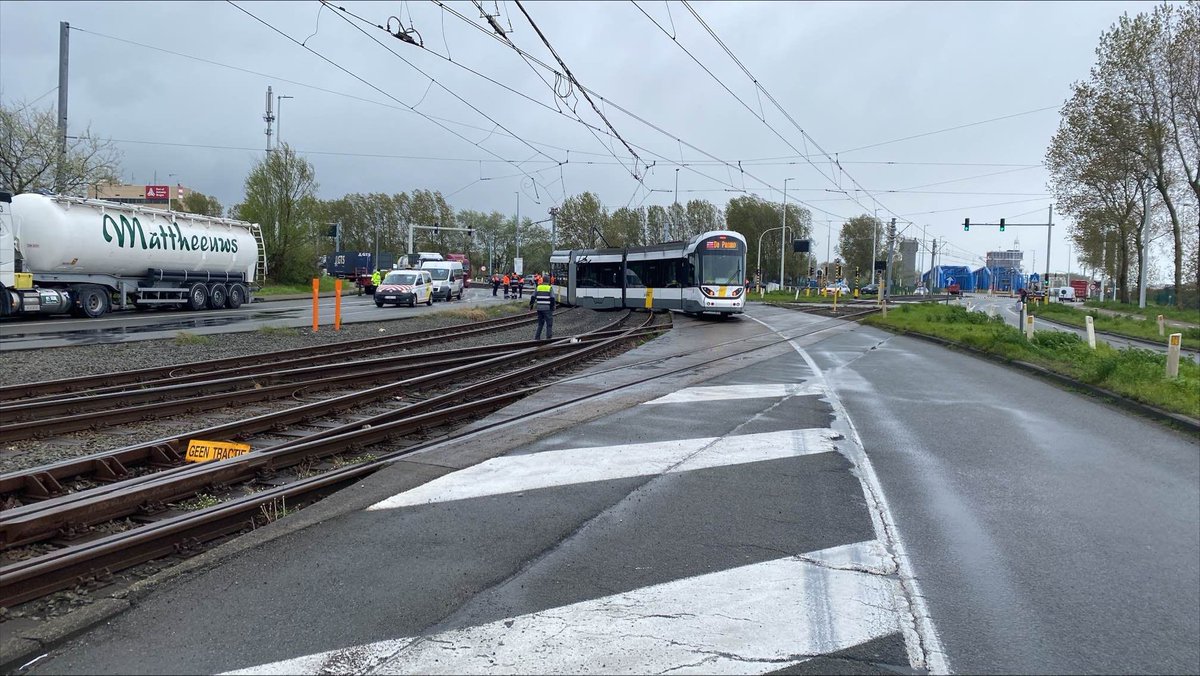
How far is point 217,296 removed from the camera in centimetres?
3456

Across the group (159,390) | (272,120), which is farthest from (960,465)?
(272,120)

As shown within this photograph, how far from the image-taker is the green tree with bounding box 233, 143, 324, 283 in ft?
172

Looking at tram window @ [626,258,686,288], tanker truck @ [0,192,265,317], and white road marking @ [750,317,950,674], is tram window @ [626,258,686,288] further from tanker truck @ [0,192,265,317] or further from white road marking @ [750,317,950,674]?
white road marking @ [750,317,950,674]

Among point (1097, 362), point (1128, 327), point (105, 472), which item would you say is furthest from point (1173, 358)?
point (1128, 327)

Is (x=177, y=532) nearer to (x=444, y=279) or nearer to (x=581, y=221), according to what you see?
(x=444, y=279)

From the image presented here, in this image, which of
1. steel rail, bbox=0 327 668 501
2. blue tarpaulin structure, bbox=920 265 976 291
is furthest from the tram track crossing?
blue tarpaulin structure, bbox=920 265 976 291

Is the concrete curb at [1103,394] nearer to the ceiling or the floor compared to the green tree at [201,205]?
nearer to the floor

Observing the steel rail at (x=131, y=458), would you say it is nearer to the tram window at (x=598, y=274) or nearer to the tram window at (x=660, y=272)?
the tram window at (x=660, y=272)

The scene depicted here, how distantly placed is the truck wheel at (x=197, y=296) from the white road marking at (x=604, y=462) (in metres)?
29.6

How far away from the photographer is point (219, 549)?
5035mm

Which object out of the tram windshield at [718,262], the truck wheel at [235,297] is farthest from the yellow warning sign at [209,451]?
the truck wheel at [235,297]

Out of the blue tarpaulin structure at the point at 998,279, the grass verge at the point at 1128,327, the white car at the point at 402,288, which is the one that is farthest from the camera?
the blue tarpaulin structure at the point at 998,279

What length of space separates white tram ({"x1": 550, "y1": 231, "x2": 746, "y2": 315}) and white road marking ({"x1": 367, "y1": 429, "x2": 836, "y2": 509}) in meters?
22.4

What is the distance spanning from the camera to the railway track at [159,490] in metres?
4.84
